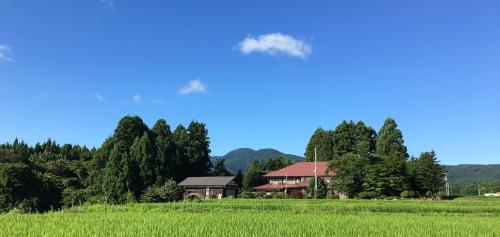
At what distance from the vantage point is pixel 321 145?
A: 8738 cm

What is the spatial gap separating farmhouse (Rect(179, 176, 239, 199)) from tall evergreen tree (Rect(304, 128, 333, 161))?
2354 centimetres

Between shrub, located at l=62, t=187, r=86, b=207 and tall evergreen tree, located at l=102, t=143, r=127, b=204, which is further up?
tall evergreen tree, located at l=102, t=143, r=127, b=204

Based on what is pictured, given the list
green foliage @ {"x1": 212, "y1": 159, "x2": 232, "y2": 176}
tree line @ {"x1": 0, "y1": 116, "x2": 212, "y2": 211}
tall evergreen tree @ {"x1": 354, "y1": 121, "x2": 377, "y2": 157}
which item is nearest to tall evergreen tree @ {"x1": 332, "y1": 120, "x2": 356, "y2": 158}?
tall evergreen tree @ {"x1": 354, "y1": 121, "x2": 377, "y2": 157}

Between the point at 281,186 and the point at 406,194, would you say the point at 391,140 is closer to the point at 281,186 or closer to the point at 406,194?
the point at 281,186

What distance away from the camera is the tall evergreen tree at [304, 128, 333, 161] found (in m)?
85.9

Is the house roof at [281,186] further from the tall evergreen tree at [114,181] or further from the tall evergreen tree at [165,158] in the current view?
the tall evergreen tree at [114,181]

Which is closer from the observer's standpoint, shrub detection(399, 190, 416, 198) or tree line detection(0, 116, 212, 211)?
shrub detection(399, 190, 416, 198)

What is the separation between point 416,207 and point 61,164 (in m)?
61.4

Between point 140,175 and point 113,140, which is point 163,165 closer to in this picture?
point 140,175

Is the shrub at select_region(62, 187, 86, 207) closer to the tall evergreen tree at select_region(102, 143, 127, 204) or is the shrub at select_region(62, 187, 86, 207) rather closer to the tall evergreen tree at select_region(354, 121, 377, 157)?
the tall evergreen tree at select_region(102, 143, 127, 204)

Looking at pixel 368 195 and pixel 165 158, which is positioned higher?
pixel 165 158

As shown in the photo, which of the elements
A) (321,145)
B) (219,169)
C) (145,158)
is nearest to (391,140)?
(321,145)

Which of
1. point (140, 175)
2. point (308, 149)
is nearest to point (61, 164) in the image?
point (140, 175)

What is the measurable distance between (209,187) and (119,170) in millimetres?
12376
